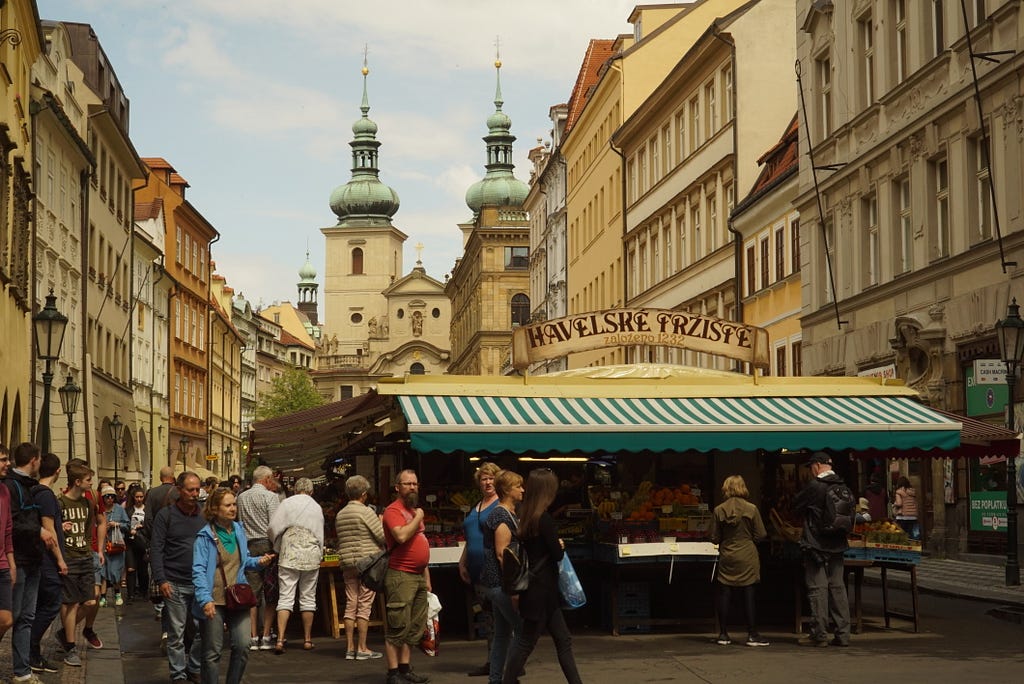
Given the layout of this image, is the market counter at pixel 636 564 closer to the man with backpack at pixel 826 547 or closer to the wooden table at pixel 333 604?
the man with backpack at pixel 826 547

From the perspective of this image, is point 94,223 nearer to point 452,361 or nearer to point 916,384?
point 916,384

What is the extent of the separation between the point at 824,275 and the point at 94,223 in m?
22.3

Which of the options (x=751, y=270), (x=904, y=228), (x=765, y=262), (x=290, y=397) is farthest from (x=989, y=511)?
(x=290, y=397)

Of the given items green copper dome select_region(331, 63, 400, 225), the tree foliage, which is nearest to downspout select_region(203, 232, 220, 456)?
the tree foliage

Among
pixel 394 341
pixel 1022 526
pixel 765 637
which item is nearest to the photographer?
pixel 765 637

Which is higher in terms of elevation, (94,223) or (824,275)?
(94,223)

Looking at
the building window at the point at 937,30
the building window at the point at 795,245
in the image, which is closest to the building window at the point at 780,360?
the building window at the point at 795,245

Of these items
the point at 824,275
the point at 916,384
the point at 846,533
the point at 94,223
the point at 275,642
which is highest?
the point at 94,223

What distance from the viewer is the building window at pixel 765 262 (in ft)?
132

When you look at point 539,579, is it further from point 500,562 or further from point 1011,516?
point 1011,516

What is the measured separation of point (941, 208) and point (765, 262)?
12487mm

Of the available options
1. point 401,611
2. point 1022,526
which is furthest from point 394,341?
point 401,611

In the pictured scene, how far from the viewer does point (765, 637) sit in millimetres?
16328

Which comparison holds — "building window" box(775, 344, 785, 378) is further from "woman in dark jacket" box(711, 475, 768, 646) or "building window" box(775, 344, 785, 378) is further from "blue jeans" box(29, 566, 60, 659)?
"blue jeans" box(29, 566, 60, 659)
